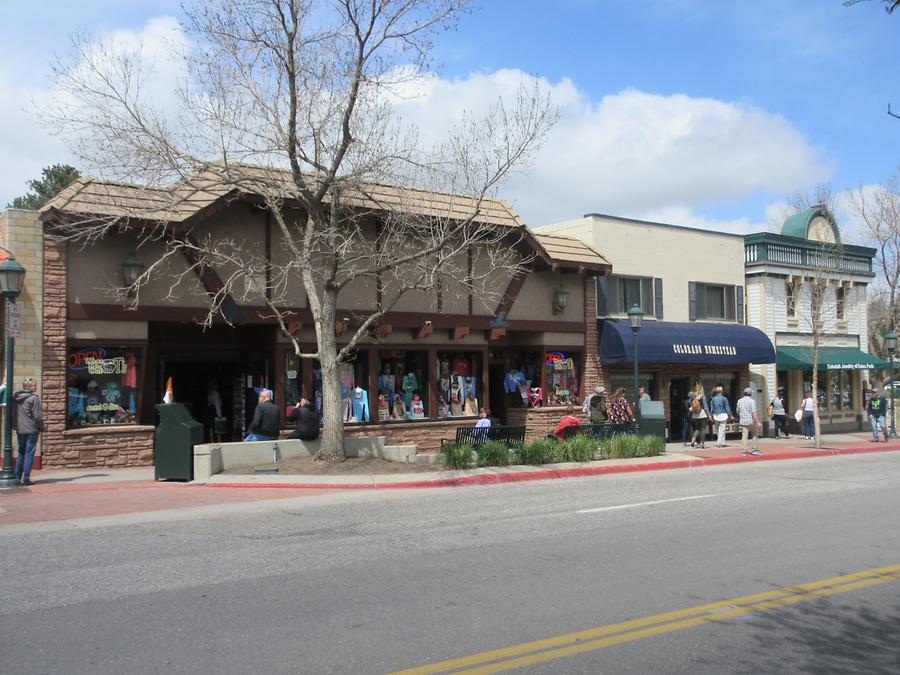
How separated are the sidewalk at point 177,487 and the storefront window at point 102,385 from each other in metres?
1.11

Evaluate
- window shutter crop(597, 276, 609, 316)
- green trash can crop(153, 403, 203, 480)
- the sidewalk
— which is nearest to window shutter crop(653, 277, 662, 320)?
window shutter crop(597, 276, 609, 316)

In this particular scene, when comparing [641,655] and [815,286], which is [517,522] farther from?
[815,286]

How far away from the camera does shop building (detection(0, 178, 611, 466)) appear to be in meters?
17.1

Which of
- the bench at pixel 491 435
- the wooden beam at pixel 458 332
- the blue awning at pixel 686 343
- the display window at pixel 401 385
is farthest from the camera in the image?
the blue awning at pixel 686 343

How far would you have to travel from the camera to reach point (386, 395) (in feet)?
71.6

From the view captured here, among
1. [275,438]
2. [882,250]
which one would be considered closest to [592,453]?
[275,438]

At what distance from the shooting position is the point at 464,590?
24.3 feet

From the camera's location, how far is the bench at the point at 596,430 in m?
20.4

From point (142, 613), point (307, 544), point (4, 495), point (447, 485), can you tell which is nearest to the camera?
point (142, 613)

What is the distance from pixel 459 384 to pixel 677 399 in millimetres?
8480

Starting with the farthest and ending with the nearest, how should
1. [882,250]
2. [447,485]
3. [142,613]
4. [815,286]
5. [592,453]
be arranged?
[882,250], [815,286], [592,453], [447,485], [142,613]

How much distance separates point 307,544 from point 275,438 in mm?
7977

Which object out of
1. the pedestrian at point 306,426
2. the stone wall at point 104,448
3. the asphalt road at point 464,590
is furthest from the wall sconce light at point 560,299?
the asphalt road at point 464,590

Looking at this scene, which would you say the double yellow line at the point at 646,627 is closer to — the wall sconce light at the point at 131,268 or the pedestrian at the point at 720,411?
the wall sconce light at the point at 131,268
